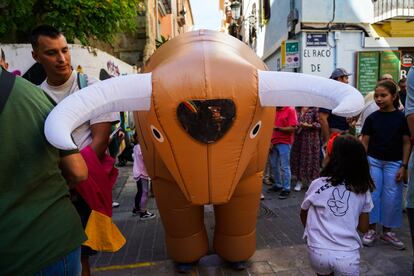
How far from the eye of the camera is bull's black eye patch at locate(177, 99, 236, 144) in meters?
2.02

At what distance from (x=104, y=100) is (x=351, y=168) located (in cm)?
153

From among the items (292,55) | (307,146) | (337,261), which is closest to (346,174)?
(337,261)

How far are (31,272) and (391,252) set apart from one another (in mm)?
3222

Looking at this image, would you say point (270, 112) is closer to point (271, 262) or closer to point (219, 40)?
point (219, 40)

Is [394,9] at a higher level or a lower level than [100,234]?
higher

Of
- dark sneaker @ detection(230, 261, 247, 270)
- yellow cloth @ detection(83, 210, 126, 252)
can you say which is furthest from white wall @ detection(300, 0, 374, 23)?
yellow cloth @ detection(83, 210, 126, 252)

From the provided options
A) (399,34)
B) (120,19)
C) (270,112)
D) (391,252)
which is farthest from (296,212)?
(399,34)

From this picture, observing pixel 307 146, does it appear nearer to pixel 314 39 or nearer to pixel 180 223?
pixel 180 223

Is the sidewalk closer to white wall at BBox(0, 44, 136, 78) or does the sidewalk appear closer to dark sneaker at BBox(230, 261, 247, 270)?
dark sneaker at BBox(230, 261, 247, 270)

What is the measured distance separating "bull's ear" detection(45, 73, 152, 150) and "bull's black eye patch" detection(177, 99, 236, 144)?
0.26 meters

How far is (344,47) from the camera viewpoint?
8.81 m

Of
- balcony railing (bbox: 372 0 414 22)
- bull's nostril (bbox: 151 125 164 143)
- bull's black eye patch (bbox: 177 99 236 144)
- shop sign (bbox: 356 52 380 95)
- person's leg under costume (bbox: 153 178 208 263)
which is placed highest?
balcony railing (bbox: 372 0 414 22)

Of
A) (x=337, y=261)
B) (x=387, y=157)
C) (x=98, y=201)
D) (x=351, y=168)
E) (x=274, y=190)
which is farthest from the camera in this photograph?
(x=274, y=190)

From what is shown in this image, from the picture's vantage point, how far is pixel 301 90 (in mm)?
2117
